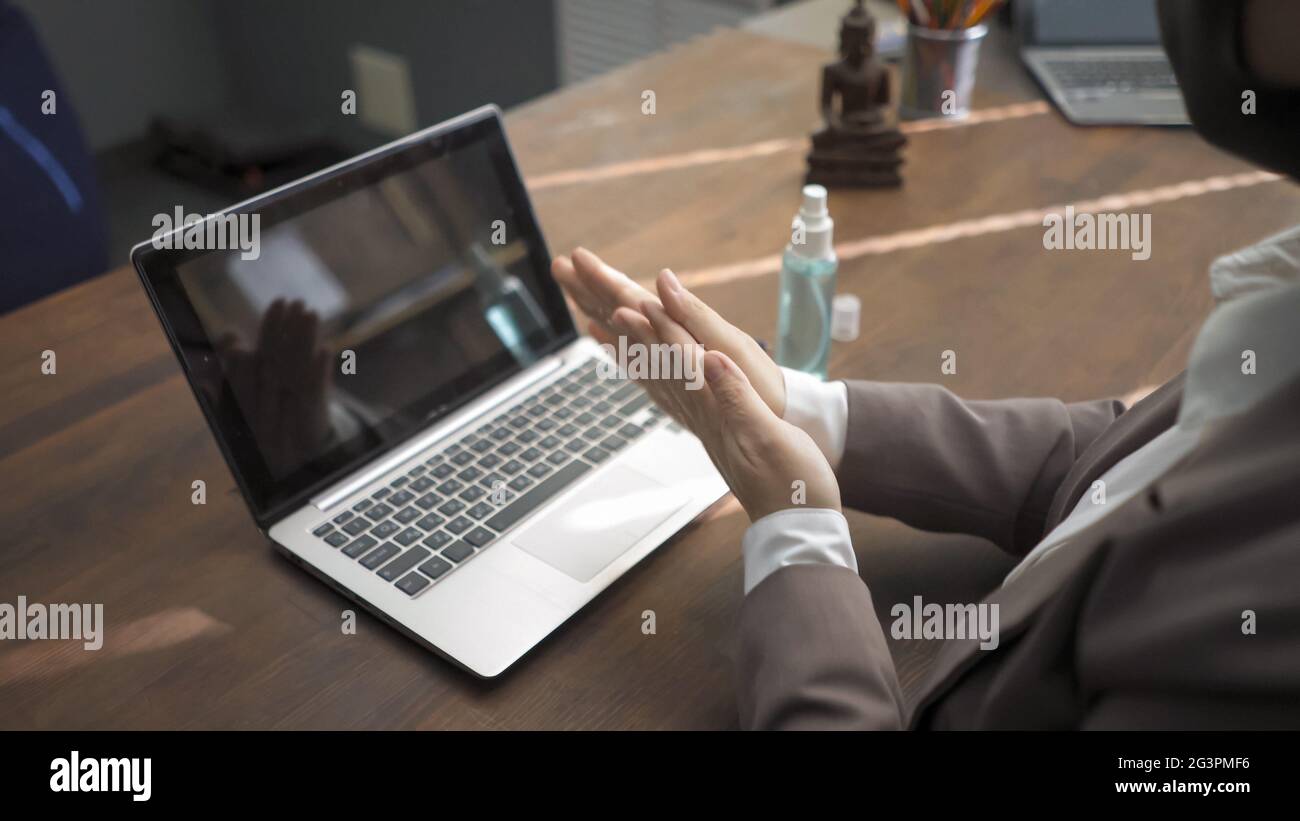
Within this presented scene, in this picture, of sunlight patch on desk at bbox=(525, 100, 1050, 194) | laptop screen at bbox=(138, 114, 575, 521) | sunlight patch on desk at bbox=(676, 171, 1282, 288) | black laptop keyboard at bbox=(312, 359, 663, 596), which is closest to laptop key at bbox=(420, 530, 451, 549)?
black laptop keyboard at bbox=(312, 359, 663, 596)

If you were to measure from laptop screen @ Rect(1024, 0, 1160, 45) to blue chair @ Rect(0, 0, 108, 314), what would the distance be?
142 cm

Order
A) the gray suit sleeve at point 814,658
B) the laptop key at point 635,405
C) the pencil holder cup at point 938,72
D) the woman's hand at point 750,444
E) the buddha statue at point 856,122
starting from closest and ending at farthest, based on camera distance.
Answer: the gray suit sleeve at point 814,658 → the woman's hand at point 750,444 → the laptop key at point 635,405 → the buddha statue at point 856,122 → the pencil holder cup at point 938,72

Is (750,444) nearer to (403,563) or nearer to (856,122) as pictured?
→ (403,563)

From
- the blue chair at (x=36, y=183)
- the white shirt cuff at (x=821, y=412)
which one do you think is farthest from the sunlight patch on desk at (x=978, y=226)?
the blue chair at (x=36, y=183)

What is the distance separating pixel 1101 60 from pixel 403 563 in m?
1.38

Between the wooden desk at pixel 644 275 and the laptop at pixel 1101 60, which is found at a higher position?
the laptop at pixel 1101 60

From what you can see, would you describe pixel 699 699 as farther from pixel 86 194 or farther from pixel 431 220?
pixel 86 194

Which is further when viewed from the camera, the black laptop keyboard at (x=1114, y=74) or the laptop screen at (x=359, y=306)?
the black laptop keyboard at (x=1114, y=74)

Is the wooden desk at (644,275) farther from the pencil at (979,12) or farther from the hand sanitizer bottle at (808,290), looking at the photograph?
the pencil at (979,12)

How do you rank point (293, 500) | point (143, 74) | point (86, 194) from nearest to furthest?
point (293, 500), point (86, 194), point (143, 74)

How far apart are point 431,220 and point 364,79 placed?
98.2 inches

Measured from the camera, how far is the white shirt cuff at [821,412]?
0.86 m

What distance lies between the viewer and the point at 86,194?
1510 millimetres
